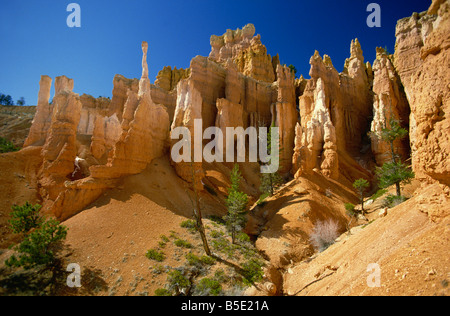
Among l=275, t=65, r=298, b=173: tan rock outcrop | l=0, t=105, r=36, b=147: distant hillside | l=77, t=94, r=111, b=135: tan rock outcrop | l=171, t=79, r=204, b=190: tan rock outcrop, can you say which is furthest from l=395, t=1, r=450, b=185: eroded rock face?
l=0, t=105, r=36, b=147: distant hillside

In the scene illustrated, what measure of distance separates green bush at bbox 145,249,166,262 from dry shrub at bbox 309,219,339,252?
38.4ft

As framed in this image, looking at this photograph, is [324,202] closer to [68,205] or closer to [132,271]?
[132,271]

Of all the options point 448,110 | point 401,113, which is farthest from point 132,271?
point 401,113

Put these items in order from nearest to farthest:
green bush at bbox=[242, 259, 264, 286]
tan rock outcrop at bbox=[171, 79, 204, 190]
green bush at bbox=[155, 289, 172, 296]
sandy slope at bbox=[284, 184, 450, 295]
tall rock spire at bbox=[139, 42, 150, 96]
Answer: sandy slope at bbox=[284, 184, 450, 295]
green bush at bbox=[155, 289, 172, 296]
green bush at bbox=[242, 259, 264, 286]
tan rock outcrop at bbox=[171, 79, 204, 190]
tall rock spire at bbox=[139, 42, 150, 96]

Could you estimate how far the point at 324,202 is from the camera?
22.9 m

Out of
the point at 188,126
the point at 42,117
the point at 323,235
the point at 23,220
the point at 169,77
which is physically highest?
the point at 169,77

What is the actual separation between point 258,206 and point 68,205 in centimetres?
1773

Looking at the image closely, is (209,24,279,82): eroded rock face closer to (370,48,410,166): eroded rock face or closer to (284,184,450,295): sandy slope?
(370,48,410,166): eroded rock face

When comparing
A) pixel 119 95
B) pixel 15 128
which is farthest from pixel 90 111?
pixel 15 128

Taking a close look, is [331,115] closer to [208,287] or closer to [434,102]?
[434,102]

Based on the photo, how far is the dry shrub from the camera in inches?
666

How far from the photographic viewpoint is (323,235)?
1750 cm

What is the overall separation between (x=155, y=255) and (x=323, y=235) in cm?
1320
